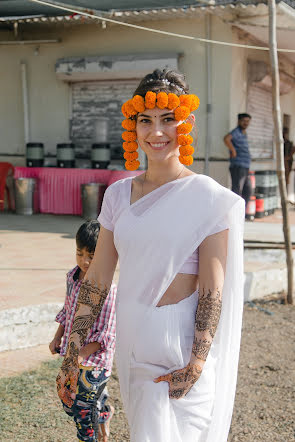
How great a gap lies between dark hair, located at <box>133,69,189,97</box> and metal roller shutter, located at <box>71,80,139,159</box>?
8541mm

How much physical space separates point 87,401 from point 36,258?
13.3ft

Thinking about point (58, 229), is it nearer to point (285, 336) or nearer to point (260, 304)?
point (260, 304)

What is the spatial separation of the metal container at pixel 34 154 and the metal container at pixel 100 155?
3.83ft

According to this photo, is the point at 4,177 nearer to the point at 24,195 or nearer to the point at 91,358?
the point at 24,195

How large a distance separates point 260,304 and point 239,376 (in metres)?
1.79

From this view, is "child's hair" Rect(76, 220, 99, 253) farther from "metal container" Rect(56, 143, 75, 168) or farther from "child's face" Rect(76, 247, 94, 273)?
"metal container" Rect(56, 143, 75, 168)

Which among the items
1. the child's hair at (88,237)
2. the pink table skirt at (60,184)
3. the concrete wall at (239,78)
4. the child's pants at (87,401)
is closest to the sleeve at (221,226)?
the child's hair at (88,237)

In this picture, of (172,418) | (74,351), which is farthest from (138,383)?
(74,351)

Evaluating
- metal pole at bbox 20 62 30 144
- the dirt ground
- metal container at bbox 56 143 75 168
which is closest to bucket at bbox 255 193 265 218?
metal container at bbox 56 143 75 168

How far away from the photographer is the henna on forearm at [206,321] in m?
1.68

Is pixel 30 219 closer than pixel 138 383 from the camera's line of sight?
No

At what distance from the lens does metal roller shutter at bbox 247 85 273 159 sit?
35.8ft

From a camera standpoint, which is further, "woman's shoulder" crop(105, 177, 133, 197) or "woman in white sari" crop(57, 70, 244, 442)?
"woman's shoulder" crop(105, 177, 133, 197)

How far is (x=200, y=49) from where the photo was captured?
31.1 ft
